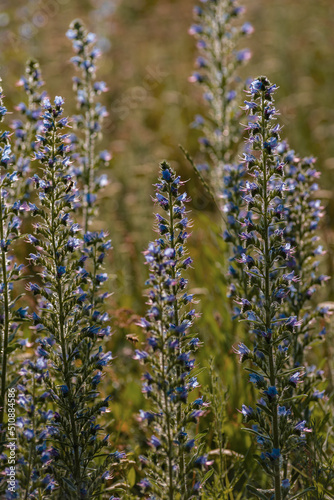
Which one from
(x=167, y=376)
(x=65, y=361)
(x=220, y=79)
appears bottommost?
(x=167, y=376)

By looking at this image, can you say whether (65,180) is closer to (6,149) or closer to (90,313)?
(6,149)

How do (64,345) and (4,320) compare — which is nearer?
(64,345)

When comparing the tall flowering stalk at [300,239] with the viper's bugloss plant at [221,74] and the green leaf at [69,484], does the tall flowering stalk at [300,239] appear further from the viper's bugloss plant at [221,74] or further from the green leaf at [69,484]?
the viper's bugloss plant at [221,74]

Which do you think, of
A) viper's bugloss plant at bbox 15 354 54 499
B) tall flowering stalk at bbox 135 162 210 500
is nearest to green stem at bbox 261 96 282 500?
tall flowering stalk at bbox 135 162 210 500

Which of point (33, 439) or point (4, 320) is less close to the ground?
point (4, 320)

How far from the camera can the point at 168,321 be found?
2770 millimetres

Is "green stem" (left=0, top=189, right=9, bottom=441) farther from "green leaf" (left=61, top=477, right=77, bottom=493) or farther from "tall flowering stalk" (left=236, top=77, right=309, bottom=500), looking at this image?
"tall flowering stalk" (left=236, top=77, right=309, bottom=500)

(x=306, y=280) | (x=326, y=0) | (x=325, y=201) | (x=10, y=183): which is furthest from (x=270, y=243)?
(x=326, y=0)

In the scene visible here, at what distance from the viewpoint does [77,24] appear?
14.8 feet

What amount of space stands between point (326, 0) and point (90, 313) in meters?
15.2

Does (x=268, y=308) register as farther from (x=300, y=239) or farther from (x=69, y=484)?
(x=69, y=484)

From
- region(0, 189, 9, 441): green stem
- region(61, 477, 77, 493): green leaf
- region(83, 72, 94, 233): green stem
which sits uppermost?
region(83, 72, 94, 233): green stem

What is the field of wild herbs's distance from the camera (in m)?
2.87

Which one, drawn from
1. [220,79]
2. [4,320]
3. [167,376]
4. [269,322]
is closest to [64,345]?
[4,320]
